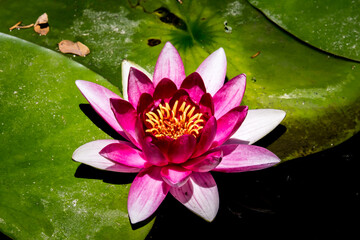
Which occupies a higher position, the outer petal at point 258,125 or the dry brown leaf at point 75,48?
the dry brown leaf at point 75,48

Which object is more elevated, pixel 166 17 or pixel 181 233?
Answer: pixel 166 17

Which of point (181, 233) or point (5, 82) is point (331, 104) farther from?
point (5, 82)

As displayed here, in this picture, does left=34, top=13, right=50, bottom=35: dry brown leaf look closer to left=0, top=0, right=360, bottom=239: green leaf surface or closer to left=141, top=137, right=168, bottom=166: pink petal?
left=0, top=0, right=360, bottom=239: green leaf surface

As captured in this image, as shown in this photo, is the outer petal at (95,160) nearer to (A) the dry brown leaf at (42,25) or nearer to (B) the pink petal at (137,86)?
(B) the pink petal at (137,86)

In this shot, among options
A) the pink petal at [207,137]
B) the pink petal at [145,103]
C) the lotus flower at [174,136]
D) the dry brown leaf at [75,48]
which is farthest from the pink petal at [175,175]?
the dry brown leaf at [75,48]

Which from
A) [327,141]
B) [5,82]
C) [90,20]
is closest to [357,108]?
[327,141]

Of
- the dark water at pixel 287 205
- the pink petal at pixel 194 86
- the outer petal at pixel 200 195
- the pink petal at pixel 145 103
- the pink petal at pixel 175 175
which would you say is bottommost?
the dark water at pixel 287 205
